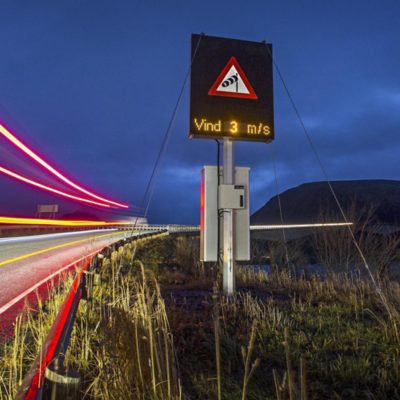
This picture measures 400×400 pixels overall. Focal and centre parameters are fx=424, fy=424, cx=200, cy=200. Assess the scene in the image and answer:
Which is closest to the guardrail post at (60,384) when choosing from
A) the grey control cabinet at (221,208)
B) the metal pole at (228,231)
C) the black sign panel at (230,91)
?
the metal pole at (228,231)

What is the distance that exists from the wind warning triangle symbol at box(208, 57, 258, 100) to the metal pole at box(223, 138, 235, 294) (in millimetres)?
977

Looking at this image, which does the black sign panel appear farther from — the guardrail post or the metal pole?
the guardrail post

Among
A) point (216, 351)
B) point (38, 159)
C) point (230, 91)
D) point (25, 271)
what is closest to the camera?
point (216, 351)

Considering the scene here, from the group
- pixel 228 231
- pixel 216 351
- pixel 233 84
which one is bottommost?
pixel 216 351

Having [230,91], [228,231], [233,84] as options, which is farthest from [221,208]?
[233,84]

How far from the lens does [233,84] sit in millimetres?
8672

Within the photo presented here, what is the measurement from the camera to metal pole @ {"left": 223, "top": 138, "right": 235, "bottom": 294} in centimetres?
823

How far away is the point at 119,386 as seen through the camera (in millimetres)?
3312

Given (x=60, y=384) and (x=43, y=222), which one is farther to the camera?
(x=43, y=222)

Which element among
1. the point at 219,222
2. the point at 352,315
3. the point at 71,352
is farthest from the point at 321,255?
the point at 71,352

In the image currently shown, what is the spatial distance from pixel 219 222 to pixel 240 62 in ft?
11.1

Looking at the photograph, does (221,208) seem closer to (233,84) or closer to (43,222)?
(233,84)

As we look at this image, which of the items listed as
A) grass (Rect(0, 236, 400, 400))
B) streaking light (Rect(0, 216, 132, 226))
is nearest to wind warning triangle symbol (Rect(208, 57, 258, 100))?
grass (Rect(0, 236, 400, 400))

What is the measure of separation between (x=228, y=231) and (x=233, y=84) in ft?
9.86
